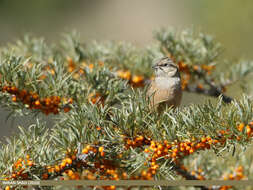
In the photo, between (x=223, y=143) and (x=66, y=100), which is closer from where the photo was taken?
(x=223, y=143)

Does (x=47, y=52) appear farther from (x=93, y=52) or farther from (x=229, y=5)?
(x=229, y=5)

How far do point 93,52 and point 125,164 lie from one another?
21.0 inches

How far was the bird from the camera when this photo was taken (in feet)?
3.65

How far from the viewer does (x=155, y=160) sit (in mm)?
725

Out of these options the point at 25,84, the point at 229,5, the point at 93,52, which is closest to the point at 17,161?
the point at 25,84

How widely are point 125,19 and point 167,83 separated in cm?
436

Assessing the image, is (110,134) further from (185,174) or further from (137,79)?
(137,79)

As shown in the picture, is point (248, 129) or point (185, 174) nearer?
point (248, 129)

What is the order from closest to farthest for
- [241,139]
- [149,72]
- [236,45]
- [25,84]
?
[241,139] → [25,84] → [149,72] → [236,45]

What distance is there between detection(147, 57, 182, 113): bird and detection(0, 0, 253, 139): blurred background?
69 centimetres

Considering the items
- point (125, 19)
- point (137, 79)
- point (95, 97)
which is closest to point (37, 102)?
point (95, 97)

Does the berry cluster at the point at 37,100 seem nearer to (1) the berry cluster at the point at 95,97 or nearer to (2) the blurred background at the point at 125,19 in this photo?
(1) the berry cluster at the point at 95,97

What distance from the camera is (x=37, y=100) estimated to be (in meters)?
0.89

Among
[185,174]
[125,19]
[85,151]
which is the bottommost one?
[185,174]
